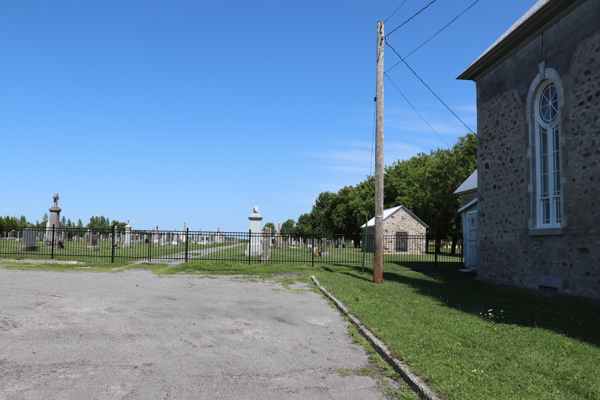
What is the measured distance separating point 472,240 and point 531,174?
29.1ft

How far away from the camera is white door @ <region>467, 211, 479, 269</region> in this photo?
21.6 meters

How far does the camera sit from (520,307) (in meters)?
10.0

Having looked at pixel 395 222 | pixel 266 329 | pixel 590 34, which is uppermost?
pixel 590 34

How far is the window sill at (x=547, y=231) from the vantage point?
12.0 m

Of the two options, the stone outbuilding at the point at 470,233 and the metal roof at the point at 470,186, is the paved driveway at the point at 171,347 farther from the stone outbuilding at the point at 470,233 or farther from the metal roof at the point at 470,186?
the metal roof at the point at 470,186

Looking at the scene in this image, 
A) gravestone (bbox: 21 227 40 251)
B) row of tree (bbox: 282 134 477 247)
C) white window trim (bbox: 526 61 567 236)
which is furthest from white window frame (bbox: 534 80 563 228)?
gravestone (bbox: 21 227 40 251)

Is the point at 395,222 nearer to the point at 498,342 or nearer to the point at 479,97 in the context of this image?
the point at 479,97

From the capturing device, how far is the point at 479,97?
1717 centimetres

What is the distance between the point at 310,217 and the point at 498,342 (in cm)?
10643

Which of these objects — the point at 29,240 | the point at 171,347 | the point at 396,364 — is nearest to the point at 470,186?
the point at 396,364

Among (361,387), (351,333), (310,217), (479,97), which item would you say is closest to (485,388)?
(361,387)

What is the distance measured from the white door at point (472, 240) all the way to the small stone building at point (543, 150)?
196 inches

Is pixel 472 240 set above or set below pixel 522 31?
below

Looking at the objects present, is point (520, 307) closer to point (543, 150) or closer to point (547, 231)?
point (547, 231)
